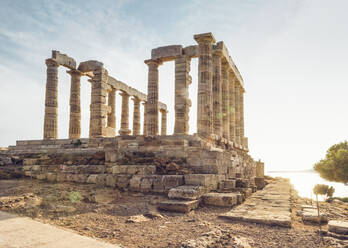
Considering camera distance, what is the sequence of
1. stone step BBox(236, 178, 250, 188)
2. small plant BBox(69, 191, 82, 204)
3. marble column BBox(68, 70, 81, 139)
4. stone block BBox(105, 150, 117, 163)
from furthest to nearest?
marble column BBox(68, 70, 81, 139) → stone block BBox(105, 150, 117, 163) → stone step BBox(236, 178, 250, 188) → small plant BBox(69, 191, 82, 204)

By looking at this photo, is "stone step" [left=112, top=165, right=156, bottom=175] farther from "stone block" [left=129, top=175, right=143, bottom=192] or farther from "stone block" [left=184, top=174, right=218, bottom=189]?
"stone block" [left=184, top=174, right=218, bottom=189]

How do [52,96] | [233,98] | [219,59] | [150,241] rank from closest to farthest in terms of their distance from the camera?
[150,241] < [219,59] < [52,96] < [233,98]

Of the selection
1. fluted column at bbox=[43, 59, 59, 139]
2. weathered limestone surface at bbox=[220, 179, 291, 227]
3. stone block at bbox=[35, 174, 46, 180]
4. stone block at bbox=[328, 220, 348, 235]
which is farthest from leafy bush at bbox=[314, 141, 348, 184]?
stone block at bbox=[35, 174, 46, 180]

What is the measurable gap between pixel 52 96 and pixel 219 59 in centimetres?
1299

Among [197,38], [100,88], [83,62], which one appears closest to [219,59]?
[197,38]

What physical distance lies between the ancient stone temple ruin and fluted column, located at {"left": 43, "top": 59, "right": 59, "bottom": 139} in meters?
0.07

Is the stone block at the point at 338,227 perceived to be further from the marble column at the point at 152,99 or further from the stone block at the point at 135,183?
the marble column at the point at 152,99

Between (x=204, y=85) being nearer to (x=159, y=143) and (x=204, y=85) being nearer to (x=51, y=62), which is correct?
(x=159, y=143)

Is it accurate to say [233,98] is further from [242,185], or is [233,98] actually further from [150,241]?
[150,241]

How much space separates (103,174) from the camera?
10.1 metres

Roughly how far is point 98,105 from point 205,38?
9.52 metres

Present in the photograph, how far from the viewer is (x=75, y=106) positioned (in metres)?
21.2

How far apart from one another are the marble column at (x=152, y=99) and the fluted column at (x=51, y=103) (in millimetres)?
7242

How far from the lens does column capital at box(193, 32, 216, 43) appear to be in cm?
1691
